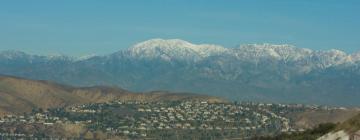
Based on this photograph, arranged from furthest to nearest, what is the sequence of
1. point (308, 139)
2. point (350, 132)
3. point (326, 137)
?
point (308, 139)
point (326, 137)
point (350, 132)

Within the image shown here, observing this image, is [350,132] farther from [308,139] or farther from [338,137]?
[308,139]

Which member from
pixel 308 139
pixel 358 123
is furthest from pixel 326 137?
pixel 308 139

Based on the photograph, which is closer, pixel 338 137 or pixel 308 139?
pixel 338 137

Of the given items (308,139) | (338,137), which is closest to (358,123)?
(338,137)

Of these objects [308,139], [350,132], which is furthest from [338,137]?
[308,139]

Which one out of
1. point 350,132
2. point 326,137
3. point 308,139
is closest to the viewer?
point 350,132

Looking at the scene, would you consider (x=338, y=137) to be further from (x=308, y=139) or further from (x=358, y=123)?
(x=308, y=139)

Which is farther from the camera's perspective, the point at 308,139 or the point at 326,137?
the point at 308,139
